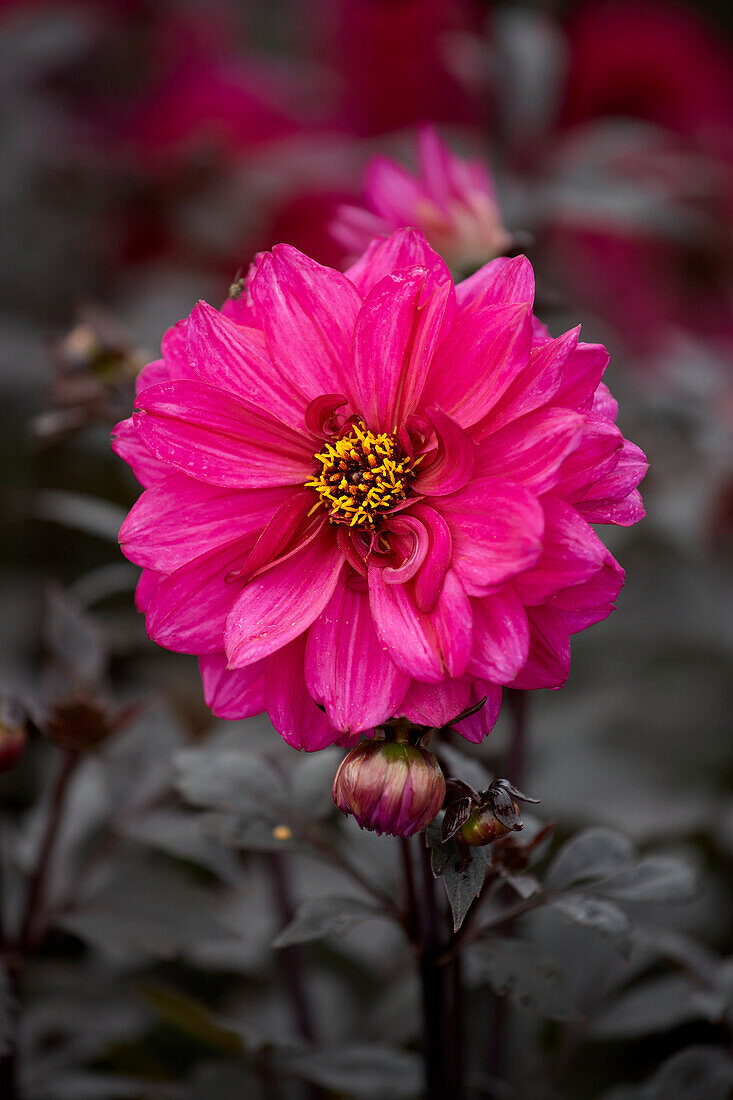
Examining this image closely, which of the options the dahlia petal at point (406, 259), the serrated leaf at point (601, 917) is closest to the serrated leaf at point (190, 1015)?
the serrated leaf at point (601, 917)

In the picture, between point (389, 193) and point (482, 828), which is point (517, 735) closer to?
point (482, 828)

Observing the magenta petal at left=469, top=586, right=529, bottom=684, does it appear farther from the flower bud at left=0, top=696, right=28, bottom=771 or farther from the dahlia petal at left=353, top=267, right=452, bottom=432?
the flower bud at left=0, top=696, right=28, bottom=771

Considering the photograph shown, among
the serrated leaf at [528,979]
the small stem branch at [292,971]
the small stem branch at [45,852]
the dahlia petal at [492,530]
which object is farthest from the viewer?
the small stem branch at [292,971]

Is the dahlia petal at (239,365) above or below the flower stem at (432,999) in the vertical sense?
above

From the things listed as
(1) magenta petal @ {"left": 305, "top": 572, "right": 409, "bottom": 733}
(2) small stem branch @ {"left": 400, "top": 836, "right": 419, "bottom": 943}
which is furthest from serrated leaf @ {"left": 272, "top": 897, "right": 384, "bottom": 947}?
(1) magenta petal @ {"left": 305, "top": 572, "right": 409, "bottom": 733}

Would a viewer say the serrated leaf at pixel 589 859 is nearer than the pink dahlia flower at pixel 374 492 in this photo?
No

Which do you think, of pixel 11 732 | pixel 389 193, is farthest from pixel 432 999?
pixel 389 193

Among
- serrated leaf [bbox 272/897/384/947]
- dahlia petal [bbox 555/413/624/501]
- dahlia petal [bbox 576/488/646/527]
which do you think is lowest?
serrated leaf [bbox 272/897/384/947]

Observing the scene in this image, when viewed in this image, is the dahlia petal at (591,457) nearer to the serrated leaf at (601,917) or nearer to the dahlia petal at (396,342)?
the dahlia petal at (396,342)
